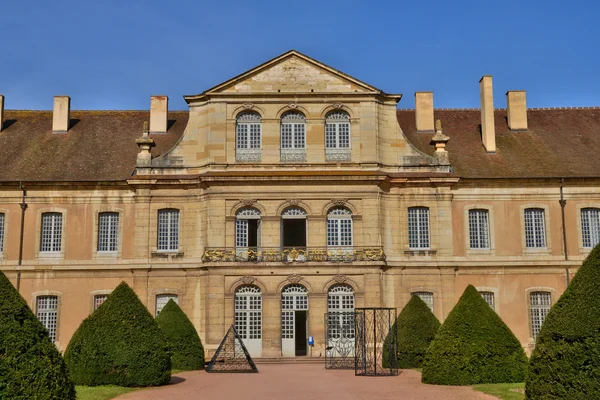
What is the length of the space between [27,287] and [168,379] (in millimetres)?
13570

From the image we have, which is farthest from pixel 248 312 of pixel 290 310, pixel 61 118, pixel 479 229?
pixel 61 118

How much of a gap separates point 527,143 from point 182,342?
1791 centimetres

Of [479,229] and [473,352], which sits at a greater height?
[479,229]

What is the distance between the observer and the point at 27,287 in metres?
30.9

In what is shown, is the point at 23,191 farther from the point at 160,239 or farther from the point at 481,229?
the point at 481,229

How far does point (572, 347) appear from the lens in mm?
12672

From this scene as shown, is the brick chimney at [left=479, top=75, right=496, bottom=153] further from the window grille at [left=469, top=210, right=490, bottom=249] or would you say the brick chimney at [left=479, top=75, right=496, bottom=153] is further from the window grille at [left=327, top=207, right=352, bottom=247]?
the window grille at [left=327, top=207, right=352, bottom=247]

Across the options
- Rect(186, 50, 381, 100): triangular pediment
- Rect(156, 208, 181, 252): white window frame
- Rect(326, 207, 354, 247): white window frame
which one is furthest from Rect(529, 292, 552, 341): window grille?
Rect(156, 208, 181, 252): white window frame

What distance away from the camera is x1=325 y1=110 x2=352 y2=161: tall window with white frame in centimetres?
3111

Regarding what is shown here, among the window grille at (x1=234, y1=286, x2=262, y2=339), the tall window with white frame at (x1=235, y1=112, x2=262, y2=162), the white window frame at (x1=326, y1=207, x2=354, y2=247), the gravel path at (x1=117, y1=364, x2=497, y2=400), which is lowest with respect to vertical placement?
the gravel path at (x1=117, y1=364, x2=497, y2=400)

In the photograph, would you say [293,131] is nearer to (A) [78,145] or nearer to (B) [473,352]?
(A) [78,145]

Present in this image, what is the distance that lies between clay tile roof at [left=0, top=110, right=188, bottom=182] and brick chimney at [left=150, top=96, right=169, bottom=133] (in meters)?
0.45

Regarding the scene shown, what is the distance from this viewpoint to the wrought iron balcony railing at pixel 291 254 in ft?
98.3

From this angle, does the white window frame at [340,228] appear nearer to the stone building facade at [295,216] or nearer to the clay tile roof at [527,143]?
the stone building facade at [295,216]
